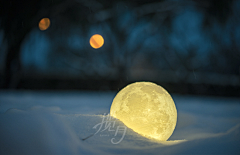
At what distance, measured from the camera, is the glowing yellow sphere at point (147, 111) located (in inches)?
79.0

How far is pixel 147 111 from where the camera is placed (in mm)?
2021

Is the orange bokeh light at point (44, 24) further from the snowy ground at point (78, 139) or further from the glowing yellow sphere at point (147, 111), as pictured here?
the glowing yellow sphere at point (147, 111)

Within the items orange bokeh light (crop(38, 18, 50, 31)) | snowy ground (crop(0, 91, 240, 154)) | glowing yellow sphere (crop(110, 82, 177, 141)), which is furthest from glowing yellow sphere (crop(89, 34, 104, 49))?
snowy ground (crop(0, 91, 240, 154))

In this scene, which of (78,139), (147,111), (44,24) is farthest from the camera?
(44,24)

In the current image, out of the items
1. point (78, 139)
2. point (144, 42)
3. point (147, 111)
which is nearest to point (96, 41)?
point (144, 42)

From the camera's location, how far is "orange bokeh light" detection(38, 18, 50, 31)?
632 centimetres

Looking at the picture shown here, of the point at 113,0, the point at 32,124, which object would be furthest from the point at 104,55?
the point at 32,124

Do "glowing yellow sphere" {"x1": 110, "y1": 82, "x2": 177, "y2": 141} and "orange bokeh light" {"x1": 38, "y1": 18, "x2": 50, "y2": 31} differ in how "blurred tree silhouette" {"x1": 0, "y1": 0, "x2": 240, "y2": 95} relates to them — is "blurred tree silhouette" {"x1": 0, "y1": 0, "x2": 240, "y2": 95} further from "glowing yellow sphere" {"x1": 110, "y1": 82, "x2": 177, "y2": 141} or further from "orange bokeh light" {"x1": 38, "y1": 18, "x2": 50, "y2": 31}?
"glowing yellow sphere" {"x1": 110, "y1": 82, "x2": 177, "y2": 141}

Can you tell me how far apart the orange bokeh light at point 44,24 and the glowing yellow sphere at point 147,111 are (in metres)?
5.50

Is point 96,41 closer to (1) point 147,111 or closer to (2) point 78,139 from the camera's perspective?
(1) point 147,111

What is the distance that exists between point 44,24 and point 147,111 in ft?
19.5

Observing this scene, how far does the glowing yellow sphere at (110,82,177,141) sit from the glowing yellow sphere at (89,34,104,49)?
5.06m

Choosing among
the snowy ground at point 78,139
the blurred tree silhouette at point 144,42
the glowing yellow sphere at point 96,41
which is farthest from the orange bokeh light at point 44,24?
the snowy ground at point 78,139

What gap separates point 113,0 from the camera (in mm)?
7082
